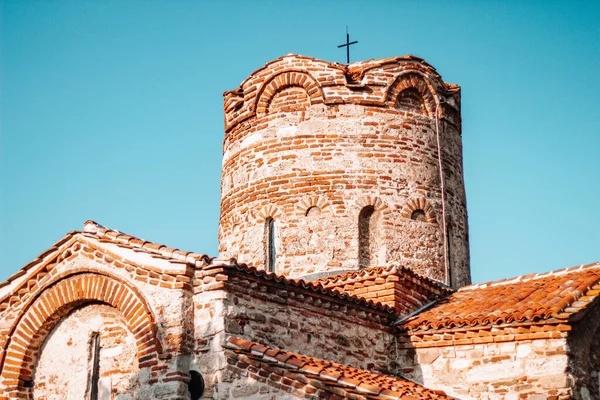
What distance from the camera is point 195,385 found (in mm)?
10062

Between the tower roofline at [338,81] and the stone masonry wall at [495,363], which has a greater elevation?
the tower roofline at [338,81]

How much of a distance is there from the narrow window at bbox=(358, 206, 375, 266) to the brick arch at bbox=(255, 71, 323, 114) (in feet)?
6.59

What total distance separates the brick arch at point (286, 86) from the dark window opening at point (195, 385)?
609 centimetres

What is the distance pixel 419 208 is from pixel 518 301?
308 centimetres

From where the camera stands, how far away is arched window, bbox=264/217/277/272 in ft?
46.6

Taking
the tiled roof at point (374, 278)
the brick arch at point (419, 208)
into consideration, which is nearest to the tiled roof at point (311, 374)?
the tiled roof at point (374, 278)

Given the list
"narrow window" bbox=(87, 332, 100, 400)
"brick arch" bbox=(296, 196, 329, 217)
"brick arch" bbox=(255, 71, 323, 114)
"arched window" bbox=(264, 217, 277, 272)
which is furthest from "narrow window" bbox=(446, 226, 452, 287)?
"narrow window" bbox=(87, 332, 100, 400)

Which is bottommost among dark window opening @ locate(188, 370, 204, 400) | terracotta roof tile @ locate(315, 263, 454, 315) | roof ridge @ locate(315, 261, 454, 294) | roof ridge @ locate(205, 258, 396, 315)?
dark window opening @ locate(188, 370, 204, 400)

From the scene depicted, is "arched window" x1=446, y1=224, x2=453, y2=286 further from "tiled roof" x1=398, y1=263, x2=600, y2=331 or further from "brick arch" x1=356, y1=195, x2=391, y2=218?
"brick arch" x1=356, y1=195, x2=391, y2=218

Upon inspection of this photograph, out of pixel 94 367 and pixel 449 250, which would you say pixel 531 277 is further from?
pixel 94 367

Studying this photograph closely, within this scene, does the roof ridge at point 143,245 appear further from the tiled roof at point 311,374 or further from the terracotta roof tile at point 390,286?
the terracotta roof tile at point 390,286

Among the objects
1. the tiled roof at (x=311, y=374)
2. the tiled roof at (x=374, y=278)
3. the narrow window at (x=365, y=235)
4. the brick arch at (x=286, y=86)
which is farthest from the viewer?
the brick arch at (x=286, y=86)

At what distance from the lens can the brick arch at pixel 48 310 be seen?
1080cm

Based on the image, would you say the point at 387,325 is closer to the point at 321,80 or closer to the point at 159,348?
the point at 159,348
